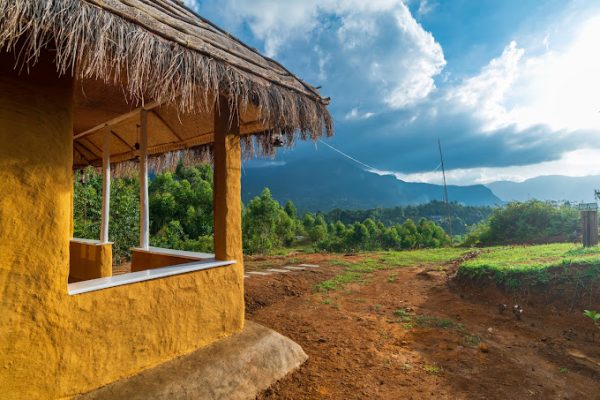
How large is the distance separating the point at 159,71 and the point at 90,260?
4.27 m

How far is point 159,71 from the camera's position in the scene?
102 inches

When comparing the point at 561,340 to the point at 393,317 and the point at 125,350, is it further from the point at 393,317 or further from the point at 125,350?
the point at 125,350

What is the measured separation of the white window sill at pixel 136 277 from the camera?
2.44 metres

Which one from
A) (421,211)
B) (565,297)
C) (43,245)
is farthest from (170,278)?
(421,211)

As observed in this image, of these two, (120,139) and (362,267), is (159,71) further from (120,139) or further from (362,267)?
(362,267)

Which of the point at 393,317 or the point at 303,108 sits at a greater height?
the point at 303,108

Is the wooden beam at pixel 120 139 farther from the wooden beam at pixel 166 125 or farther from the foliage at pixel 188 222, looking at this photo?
the foliage at pixel 188 222

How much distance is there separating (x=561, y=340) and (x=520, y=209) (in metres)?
15.5

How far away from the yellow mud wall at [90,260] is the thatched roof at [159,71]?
196 cm

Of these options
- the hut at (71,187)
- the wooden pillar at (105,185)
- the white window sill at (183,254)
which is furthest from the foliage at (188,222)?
the hut at (71,187)

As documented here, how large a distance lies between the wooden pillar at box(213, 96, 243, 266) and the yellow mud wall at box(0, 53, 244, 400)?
1001mm

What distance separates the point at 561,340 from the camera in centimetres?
420

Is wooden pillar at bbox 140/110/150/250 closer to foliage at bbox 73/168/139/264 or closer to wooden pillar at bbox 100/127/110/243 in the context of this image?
wooden pillar at bbox 100/127/110/243

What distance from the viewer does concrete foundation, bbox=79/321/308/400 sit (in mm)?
2470
